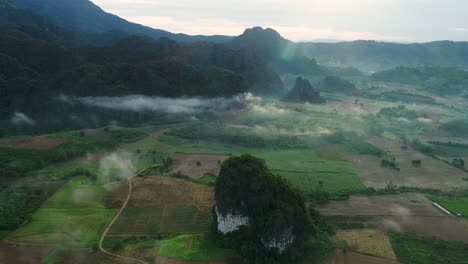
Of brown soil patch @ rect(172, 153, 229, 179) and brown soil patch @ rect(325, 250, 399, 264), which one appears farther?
brown soil patch @ rect(172, 153, 229, 179)

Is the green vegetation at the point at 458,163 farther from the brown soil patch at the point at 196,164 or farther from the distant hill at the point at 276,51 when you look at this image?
the distant hill at the point at 276,51

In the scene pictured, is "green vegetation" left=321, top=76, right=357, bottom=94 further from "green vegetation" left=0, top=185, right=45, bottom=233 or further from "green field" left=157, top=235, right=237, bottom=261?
"green vegetation" left=0, top=185, right=45, bottom=233

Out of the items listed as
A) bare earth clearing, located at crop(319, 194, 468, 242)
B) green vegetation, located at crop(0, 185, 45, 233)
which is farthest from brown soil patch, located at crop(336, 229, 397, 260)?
green vegetation, located at crop(0, 185, 45, 233)

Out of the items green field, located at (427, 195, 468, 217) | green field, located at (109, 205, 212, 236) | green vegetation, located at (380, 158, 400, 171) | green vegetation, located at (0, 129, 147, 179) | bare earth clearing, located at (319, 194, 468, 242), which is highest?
green vegetation, located at (0, 129, 147, 179)

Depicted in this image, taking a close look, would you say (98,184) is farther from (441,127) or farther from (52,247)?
(441,127)

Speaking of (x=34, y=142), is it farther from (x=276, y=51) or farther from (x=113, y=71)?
(x=276, y=51)

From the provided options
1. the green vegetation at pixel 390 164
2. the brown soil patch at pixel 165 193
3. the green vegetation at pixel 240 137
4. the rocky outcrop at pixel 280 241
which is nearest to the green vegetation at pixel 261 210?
the rocky outcrop at pixel 280 241

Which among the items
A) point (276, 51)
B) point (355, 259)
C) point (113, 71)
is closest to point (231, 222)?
point (355, 259)
